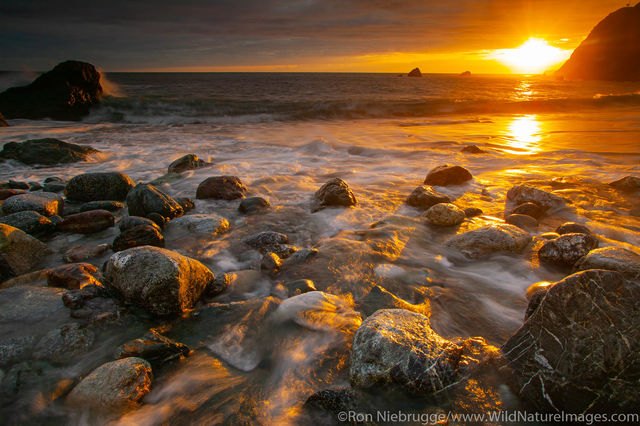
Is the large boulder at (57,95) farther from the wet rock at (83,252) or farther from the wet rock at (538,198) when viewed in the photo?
the wet rock at (538,198)

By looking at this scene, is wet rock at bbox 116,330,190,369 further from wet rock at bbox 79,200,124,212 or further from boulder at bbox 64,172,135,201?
boulder at bbox 64,172,135,201

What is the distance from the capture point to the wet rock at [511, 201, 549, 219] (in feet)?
13.5

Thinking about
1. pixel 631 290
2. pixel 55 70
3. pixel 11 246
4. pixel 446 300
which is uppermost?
pixel 55 70

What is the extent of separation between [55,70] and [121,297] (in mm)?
20184

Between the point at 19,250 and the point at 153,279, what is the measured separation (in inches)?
69.3

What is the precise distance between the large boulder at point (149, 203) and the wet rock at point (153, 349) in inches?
94.4

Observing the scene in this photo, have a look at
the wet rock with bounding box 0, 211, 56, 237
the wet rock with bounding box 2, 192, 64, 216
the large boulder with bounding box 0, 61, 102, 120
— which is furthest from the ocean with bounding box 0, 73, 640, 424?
the large boulder with bounding box 0, 61, 102, 120

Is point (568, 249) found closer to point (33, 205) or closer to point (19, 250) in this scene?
point (19, 250)

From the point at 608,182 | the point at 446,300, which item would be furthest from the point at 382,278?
the point at 608,182

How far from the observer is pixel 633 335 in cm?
158

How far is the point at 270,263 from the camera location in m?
3.08

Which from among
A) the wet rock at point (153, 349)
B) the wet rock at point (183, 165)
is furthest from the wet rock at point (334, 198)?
the wet rock at point (183, 165)

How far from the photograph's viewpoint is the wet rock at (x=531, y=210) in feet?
13.5

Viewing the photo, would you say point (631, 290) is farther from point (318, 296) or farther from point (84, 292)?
point (84, 292)
